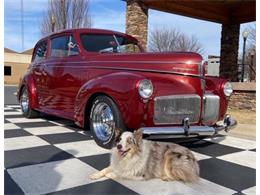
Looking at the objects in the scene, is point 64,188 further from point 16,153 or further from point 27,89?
point 27,89

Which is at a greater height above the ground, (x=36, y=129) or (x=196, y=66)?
(x=196, y=66)

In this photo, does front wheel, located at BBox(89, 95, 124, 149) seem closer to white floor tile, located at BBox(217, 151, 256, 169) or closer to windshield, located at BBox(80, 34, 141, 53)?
windshield, located at BBox(80, 34, 141, 53)

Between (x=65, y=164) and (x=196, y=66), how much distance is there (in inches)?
89.5

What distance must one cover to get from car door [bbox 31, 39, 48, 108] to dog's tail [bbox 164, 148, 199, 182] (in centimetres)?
409

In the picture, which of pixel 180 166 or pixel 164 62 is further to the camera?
pixel 164 62

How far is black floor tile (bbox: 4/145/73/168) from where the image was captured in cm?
405

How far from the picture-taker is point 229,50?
15016mm

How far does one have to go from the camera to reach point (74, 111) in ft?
18.1

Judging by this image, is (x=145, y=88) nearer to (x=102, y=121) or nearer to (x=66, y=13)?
(x=102, y=121)

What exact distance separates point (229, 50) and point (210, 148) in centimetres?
1075

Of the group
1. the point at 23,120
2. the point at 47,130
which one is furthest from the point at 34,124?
the point at 47,130

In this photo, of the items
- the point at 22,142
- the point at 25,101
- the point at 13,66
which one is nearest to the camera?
the point at 22,142

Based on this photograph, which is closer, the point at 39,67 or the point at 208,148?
the point at 208,148
